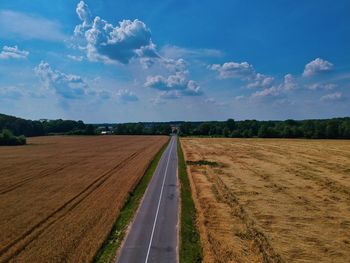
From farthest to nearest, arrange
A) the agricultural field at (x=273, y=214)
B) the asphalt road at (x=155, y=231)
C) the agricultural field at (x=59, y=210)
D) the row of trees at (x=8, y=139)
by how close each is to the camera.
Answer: the row of trees at (x=8, y=139), the agricultural field at (x=273, y=214), the agricultural field at (x=59, y=210), the asphalt road at (x=155, y=231)

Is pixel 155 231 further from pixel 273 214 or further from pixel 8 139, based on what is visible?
pixel 8 139

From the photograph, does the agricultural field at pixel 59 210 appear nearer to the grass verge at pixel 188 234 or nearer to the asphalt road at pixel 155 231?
the asphalt road at pixel 155 231

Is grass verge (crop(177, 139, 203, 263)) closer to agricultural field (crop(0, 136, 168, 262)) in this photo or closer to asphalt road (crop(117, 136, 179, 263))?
asphalt road (crop(117, 136, 179, 263))

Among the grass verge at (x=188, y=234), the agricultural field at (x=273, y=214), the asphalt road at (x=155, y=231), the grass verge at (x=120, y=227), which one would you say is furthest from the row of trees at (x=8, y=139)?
the grass verge at (x=188, y=234)

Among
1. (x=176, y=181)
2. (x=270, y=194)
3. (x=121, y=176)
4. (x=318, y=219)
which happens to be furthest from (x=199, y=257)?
(x=121, y=176)

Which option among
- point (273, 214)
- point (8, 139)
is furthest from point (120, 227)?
point (8, 139)
